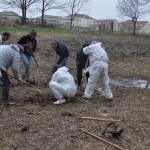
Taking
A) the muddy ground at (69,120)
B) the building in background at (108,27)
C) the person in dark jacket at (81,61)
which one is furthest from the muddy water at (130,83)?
the building in background at (108,27)

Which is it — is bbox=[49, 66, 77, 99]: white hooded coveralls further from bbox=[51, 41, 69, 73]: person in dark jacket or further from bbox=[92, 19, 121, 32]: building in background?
bbox=[92, 19, 121, 32]: building in background

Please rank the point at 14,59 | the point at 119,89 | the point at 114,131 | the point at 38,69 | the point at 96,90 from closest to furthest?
1. the point at 114,131
2. the point at 14,59
3. the point at 96,90
4. the point at 119,89
5. the point at 38,69

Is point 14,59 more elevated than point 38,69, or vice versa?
point 14,59

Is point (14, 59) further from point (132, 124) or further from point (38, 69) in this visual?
point (38, 69)

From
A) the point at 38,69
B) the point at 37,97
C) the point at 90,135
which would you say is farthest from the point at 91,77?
the point at 38,69

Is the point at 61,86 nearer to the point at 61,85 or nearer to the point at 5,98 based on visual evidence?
the point at 61,85

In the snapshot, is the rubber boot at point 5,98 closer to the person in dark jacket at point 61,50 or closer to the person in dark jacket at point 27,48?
the person in dark jacket at point 61,50

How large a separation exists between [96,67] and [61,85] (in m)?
1.17

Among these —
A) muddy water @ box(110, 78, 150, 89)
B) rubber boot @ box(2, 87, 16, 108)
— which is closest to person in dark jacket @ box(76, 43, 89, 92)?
muddy water @ box(110, 78, 150, 89)

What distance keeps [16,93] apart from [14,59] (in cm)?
194

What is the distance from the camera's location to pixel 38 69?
16.0m

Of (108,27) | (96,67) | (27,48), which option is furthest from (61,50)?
(108,27)

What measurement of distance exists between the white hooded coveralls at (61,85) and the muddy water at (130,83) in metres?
4.11

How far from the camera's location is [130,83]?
14.5 meters
